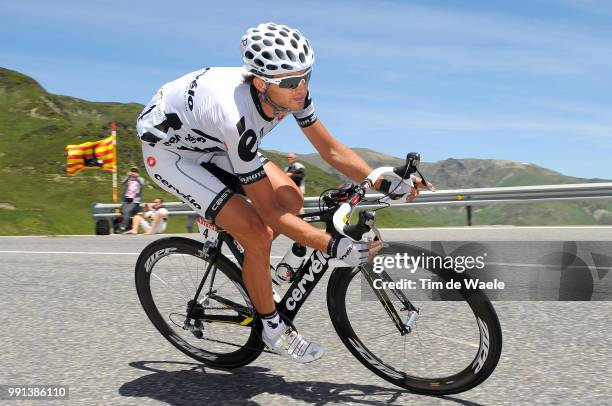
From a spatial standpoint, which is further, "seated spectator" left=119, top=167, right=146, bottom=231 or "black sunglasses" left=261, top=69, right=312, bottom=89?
"seated spectator" left=119, top=167, right=146, bottom=231

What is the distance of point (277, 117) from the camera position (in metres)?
4.06

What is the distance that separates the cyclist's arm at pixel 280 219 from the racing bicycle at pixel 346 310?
16cm

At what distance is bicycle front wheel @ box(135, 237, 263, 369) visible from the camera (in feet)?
14.7

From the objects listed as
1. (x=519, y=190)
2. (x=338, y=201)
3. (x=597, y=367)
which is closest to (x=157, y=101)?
(x=338, y=201)

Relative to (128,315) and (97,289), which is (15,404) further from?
(97,289)

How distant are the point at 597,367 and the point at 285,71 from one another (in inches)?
101

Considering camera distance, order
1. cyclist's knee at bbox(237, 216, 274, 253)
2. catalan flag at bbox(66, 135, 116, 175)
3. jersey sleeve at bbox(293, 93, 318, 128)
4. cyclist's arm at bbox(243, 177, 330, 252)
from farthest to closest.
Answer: catalan flag at bbox(66, 135, 116, 175) → jersey sleeve at bbox(293, 93, 318, 128) → cyclist's knee at bbox(237, 216, 274, 253) → cyclist's arm at bbox(243, 177, 330, 252)

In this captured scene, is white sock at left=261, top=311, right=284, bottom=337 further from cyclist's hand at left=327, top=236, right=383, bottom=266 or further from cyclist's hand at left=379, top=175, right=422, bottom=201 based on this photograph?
cyclist's hand at left=379, top=175, right=422, bottom=201

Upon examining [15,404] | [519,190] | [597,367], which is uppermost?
[519,190]

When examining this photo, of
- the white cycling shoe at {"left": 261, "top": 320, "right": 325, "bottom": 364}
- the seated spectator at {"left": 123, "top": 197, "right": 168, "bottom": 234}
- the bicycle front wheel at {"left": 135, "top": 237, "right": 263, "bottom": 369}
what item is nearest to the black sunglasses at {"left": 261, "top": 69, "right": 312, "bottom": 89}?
the bicycle front wheel at {"left": 135, "top": 237, "right": 263, "bottom": 369}

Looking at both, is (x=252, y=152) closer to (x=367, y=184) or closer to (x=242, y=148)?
(x=242, y=148)

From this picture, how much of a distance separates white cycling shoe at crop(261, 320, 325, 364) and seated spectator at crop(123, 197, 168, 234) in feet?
40.1

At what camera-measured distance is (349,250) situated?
3576 mm

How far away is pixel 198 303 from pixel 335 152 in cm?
A: 137
